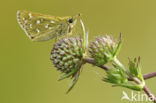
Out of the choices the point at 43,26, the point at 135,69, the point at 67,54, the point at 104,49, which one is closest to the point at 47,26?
the point at 43,26

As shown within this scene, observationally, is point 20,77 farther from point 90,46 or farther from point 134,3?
point 90,46

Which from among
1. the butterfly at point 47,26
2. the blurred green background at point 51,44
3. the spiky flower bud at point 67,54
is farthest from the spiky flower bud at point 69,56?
the blurred green background at point 51,44

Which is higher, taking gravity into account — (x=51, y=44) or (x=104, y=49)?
(x=104, y=49)

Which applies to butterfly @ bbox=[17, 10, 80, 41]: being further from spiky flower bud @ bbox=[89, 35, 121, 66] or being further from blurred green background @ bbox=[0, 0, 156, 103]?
blurred green background @ bbox=[0, 0, 156, 103]

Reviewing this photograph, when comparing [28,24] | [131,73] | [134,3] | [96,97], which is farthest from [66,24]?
[134,3]

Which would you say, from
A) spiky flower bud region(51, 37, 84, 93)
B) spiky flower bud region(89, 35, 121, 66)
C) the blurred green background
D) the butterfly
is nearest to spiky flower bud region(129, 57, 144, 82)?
spiky flower bud region(89, 35, 121, 66)

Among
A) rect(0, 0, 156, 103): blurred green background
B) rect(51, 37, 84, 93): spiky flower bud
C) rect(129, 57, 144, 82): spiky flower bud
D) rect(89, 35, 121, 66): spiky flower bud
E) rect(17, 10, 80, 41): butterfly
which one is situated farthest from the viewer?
rect(0, 0, 156, 103): blurred green background

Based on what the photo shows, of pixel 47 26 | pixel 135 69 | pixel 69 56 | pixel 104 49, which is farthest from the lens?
pixel 47 26

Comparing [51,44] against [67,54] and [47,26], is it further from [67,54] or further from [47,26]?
[67,54]
